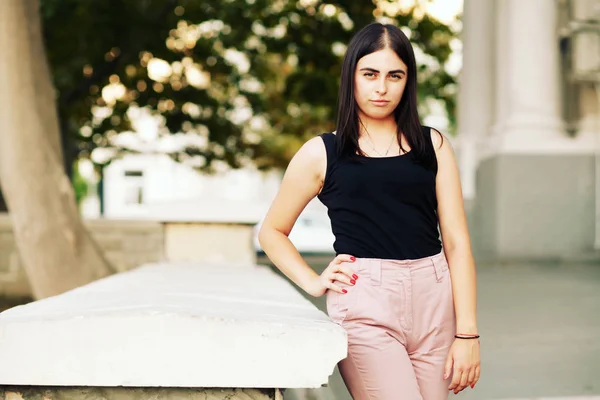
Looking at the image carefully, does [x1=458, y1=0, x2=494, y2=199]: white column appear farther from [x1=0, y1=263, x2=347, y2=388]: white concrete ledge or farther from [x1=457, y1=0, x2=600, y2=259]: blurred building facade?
[x1=0, y1=263, x2=347, y2=388]: white concrete ledge

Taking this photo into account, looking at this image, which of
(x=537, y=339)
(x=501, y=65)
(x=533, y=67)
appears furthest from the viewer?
(x=501, y=65)

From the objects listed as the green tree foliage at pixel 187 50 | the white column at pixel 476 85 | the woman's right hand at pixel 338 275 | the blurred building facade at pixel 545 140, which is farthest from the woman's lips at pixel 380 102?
the white column at pixel 476 85

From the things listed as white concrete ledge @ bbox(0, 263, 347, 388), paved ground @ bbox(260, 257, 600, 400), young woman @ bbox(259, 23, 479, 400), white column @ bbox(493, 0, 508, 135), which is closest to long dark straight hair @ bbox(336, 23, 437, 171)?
young woman @ bbox(259, 23, 479, 400)

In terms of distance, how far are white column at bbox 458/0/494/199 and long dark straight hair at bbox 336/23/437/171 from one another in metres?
11.0

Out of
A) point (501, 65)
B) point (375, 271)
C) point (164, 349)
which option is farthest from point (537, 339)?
point (501, 65)

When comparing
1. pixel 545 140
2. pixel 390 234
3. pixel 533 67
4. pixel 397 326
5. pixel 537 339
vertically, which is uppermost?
pixel 533 67

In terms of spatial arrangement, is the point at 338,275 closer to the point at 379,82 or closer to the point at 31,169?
the point at 379,82

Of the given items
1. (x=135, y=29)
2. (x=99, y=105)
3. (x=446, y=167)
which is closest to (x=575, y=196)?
(x=135, y=29)

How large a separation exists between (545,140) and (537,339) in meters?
6.35

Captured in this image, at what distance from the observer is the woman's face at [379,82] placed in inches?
86.6

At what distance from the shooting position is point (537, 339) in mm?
5230

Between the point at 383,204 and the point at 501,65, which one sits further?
the point at 501,65

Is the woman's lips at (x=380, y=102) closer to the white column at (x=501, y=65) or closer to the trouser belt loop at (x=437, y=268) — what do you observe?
the trouser belt loop at (x=437, y=268)

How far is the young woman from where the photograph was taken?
6.80ft
